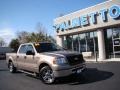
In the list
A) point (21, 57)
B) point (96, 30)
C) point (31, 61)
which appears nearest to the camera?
point (31, 61)

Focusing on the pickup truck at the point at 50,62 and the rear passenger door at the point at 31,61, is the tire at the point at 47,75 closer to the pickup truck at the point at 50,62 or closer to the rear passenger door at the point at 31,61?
the pickup truck at the point at 50,62

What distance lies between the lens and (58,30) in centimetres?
2778

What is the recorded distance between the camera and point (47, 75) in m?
9.41

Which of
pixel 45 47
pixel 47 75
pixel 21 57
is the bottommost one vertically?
pixel 47 75

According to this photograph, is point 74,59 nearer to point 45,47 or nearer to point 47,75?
point 47,75

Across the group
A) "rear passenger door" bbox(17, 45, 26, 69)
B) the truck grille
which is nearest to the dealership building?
"rear passenger door" bbox(17, 45, 26, 69)

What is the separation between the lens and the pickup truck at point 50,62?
29.0 feet

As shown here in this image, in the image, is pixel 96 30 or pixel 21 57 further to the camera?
pixel 96 30

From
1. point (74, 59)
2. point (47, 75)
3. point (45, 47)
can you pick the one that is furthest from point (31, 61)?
point (74, 59)

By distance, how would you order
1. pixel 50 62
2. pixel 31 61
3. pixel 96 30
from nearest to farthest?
1. pixel 50 62
2. pixel 31 61
3. pixel 96 30

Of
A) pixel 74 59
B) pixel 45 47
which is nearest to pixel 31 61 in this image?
pixel 45 47

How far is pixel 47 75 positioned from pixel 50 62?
71 cm

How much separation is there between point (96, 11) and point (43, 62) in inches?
529

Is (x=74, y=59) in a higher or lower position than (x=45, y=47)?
lower
